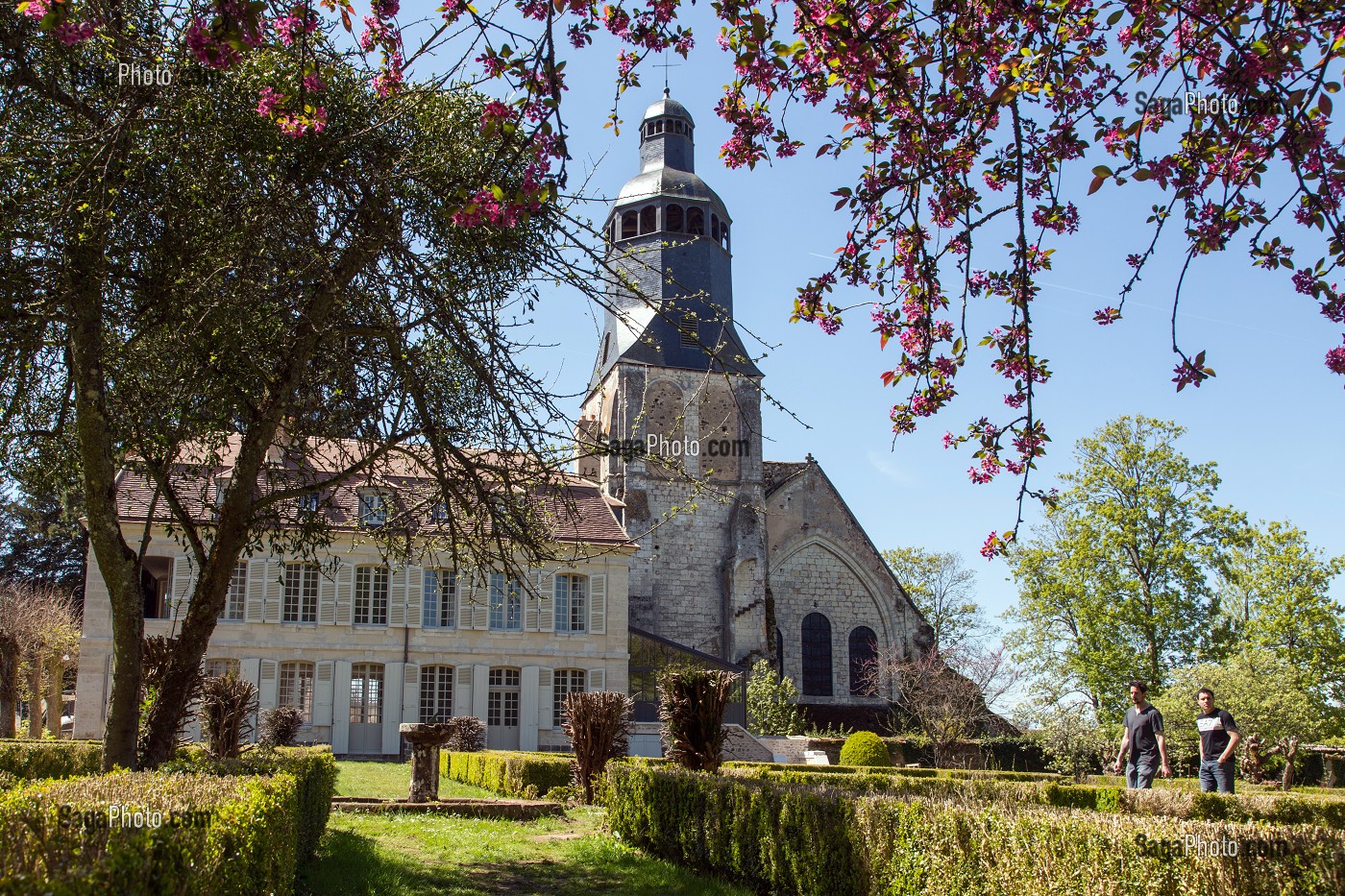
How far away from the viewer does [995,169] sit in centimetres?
535

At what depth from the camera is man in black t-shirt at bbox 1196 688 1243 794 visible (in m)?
9.27

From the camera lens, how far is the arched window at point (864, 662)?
35.0 m

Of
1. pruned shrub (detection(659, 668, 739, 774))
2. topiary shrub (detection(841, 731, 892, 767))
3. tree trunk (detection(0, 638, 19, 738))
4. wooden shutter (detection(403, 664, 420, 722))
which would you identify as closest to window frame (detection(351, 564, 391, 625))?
wooden shutter (detection(403, 664, 420, 722))

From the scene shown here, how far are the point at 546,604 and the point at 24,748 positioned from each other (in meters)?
13.4

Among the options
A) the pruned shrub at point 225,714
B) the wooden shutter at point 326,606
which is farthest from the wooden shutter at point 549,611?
the pruned shrub at point 225,714

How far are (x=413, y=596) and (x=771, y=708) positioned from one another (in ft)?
32.4

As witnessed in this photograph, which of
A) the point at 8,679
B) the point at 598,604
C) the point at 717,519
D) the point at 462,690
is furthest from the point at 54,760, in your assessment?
the point at 717,519

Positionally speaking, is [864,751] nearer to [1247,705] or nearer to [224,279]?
[1247,705]

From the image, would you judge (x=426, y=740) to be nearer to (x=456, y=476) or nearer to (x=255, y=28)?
(x=456, y=476)

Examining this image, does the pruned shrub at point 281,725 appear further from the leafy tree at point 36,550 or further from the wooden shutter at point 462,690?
the leafy tree at point 36,550

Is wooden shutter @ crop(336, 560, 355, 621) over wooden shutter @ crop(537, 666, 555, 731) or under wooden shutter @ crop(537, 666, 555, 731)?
over

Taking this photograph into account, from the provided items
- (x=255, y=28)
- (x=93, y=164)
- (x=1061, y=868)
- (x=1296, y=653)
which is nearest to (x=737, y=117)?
(x=255, y=28)

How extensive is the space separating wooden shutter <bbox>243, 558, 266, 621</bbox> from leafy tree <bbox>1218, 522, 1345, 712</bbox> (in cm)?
2441

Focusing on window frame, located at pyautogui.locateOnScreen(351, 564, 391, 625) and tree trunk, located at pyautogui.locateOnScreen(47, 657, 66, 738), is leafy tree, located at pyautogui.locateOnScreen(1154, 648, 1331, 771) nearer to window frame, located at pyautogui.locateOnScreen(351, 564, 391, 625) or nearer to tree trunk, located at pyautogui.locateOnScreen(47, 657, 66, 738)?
window frame, located at pyautogui.locateOnScreen(351, 564, 391, 625)
